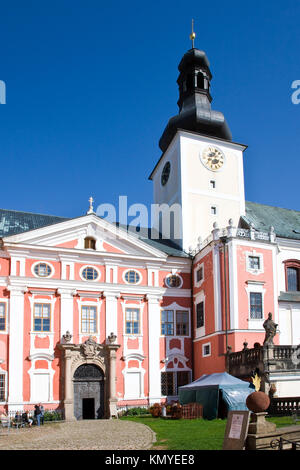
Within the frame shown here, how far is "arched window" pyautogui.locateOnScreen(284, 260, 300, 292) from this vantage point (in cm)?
3816

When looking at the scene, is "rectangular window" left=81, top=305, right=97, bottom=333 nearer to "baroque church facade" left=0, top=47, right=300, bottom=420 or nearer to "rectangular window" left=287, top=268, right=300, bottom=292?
"baroque church facade" left=0, top=47, right=300, bottom=420

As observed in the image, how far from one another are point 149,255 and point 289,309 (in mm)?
9919

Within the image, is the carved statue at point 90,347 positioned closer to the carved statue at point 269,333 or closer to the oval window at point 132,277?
the oval window at point 132,277

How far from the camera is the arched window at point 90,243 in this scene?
33906 mm

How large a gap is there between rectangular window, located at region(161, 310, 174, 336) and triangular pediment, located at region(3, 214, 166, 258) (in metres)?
3.78

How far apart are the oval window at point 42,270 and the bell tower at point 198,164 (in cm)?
1052

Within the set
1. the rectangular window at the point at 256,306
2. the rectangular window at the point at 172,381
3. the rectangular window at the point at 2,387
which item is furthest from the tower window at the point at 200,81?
the rectangular window at the point at 2,387

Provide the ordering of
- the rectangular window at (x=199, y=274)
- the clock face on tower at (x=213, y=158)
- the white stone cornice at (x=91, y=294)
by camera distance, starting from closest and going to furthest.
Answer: the white stone cornice at (x=91, y=294), the rectangular window at (x=199, y=274), the clock face on tower at (x=213, y=158)

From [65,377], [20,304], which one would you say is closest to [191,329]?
[65,377]

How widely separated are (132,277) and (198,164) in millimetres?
11189

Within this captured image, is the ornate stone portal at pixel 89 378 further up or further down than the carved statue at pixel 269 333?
further down

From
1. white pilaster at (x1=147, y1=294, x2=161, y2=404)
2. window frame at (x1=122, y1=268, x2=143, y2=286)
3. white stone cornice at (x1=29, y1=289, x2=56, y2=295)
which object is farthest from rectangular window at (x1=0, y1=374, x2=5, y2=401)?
window frame at (x1=122, y1=268, x2=143, y2=286)
